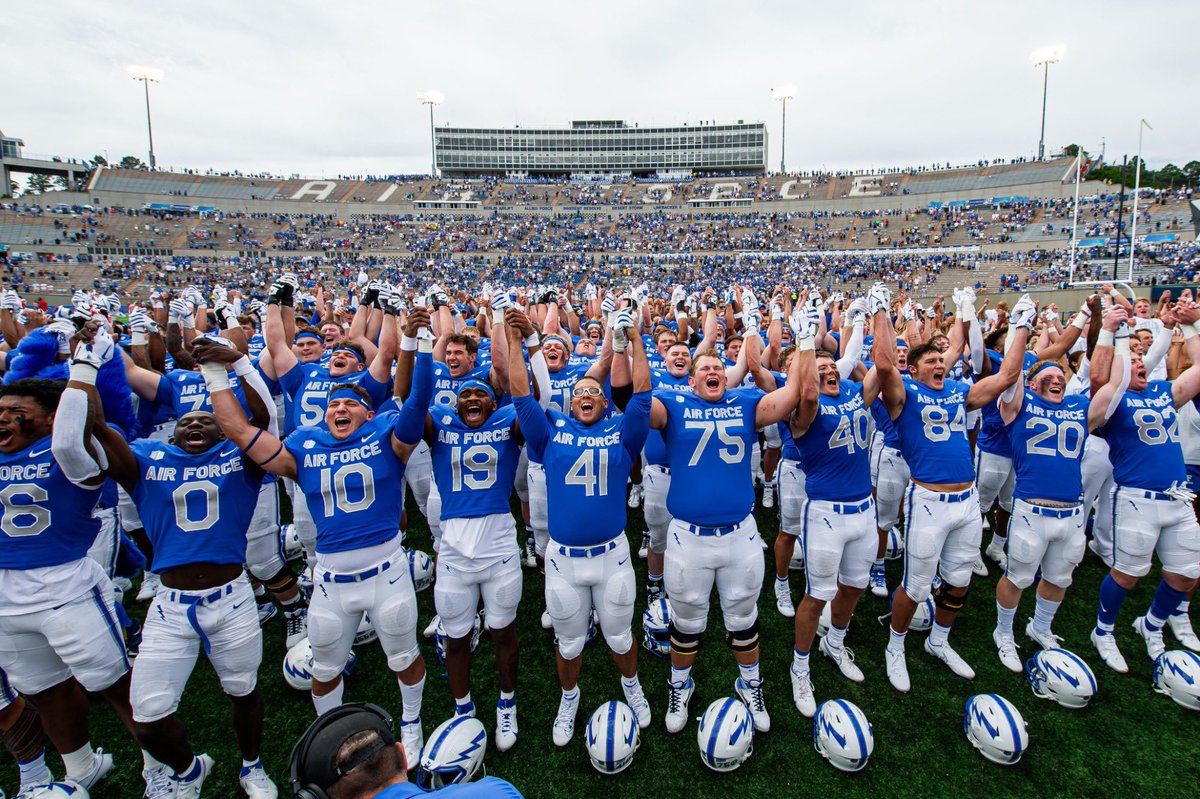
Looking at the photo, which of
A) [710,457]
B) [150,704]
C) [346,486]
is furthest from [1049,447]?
[150,704]

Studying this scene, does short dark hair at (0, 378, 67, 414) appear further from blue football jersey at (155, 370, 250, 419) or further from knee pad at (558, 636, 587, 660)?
knee pad at (558, 636, 587, 660)

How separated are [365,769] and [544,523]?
4130 mm

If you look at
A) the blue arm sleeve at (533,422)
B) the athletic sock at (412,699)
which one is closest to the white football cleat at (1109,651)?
the blue arm sleeve at (533,422)

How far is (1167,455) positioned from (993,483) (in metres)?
1.72

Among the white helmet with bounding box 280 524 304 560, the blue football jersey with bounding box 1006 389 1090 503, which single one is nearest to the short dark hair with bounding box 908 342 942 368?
the blue football jersey with bounding box 1006 389 1090 503

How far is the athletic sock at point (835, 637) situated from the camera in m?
4.84

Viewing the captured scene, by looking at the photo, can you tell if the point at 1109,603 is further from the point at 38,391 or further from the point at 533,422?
the point at 38,391

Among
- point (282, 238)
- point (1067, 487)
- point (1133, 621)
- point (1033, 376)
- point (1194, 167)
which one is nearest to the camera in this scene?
point (1067, 487)

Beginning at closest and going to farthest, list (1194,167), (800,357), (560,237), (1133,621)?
(800,357), (1133,621), (560,237), (1194,167)

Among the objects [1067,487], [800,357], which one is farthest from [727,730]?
[1067,487]

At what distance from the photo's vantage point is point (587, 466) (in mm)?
3953

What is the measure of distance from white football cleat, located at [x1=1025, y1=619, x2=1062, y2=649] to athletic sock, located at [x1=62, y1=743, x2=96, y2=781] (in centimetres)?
720

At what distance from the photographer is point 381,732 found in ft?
5.65

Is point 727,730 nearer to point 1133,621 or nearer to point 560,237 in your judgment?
point 1133,621
